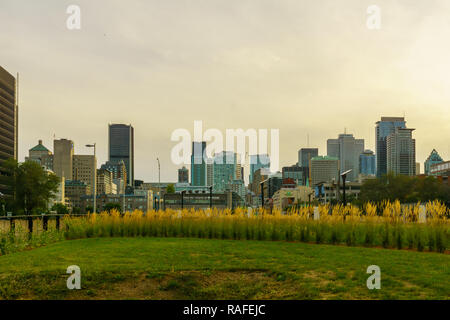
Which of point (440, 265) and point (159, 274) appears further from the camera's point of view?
point (440, 265)

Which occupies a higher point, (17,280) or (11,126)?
(11,126)

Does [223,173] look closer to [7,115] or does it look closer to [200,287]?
[7,115]

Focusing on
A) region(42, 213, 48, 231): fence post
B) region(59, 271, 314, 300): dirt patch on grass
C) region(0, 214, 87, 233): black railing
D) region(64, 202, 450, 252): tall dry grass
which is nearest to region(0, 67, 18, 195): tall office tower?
region(0, 214, 87, 233): black railing

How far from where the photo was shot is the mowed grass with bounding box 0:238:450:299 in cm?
711

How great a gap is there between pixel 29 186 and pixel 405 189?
2405 inches

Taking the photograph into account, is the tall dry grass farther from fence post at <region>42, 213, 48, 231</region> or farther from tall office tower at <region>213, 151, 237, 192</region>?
tall office tower at <region>213, 151, 237, 192</region>

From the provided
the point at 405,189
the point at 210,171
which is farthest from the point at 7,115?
the point at 405,189

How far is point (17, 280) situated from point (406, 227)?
33.2 feet

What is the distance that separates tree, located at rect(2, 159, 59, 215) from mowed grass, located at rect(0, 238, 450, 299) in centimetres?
6549

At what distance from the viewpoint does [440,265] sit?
892 centimetres
